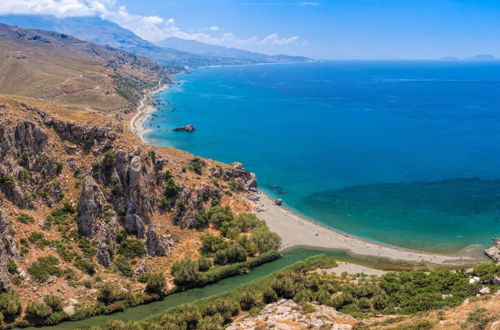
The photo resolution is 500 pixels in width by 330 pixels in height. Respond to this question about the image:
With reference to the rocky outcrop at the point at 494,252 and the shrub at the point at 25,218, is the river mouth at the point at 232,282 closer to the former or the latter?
the rocky outcrop at the point at 494,252

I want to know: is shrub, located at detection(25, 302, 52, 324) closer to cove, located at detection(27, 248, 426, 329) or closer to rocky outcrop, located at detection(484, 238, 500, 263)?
cove, located at detection(27, 248, 426, 329)

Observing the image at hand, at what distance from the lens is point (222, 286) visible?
80125 millimetres

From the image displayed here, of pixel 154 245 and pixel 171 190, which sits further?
pixel 171 190

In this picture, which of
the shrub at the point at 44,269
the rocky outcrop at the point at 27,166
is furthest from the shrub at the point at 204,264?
the rocky outcrop at the point at 27,166

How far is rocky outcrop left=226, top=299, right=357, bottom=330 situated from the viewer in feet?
176

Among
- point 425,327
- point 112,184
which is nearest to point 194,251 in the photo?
point 112,184

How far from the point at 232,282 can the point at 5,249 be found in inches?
1765

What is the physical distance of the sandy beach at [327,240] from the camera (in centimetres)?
9456

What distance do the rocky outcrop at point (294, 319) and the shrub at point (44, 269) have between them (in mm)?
A: 36976

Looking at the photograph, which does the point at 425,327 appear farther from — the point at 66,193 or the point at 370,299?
the point at 66,193

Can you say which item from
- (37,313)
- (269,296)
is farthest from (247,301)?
(37,313)

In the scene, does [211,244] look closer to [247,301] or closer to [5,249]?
[247,301]

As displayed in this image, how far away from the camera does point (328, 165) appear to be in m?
165

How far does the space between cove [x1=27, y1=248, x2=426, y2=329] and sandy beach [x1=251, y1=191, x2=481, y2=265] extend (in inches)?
119
